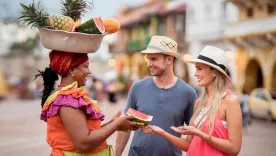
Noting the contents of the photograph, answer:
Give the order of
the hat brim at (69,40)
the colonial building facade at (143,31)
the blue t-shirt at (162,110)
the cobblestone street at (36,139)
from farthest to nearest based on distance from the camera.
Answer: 1. the colonial building facade at (143,31)
2. the cobblestone street at (36,139)
3. the blue t-shirt at (162,110)
4. the hat brim at (69,40)

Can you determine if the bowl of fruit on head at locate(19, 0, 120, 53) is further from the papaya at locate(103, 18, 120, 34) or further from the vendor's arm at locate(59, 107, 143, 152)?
the vendor's arm at locate(59, 107, 143, 152)

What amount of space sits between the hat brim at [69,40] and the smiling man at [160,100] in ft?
3.96

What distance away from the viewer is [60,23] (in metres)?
3.52

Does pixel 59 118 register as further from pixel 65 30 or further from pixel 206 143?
pixel 206 143

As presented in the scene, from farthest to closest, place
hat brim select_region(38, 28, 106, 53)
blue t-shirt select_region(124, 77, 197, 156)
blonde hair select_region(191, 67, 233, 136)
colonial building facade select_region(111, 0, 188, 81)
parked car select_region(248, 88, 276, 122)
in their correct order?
colonial building facade select_region(111, 0, 188, 81) < parked car select_region(248, 88, 276, 122) < blue t-shirt select_region(124, 77, 197, 156) < blonde hair select_region(191, 67, 233, 136) < hat brim select_region(38, 28, 106, 53)

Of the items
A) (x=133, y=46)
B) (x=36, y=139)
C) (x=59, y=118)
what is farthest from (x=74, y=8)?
(x=133, y=46)

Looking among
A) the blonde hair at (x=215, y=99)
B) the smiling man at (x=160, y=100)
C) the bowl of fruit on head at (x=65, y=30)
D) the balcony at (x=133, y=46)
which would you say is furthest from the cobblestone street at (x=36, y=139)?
the balcony at (x=133, y=46)

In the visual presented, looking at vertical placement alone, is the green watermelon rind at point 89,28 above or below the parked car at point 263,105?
above

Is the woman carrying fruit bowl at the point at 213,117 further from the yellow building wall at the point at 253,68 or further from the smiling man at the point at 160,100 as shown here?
the yellow building wall at the point at 253,68

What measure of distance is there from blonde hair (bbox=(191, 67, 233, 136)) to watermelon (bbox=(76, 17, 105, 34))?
3.41 ft

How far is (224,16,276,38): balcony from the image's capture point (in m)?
25.7

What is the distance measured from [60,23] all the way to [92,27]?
0.78 feet

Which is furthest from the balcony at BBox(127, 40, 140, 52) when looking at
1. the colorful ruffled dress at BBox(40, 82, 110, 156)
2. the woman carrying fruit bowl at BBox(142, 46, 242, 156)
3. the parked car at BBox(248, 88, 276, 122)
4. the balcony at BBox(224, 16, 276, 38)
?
the colorful ruffled dress at BBox(40, 82, 110, 156)

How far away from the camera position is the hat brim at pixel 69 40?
344 cm
